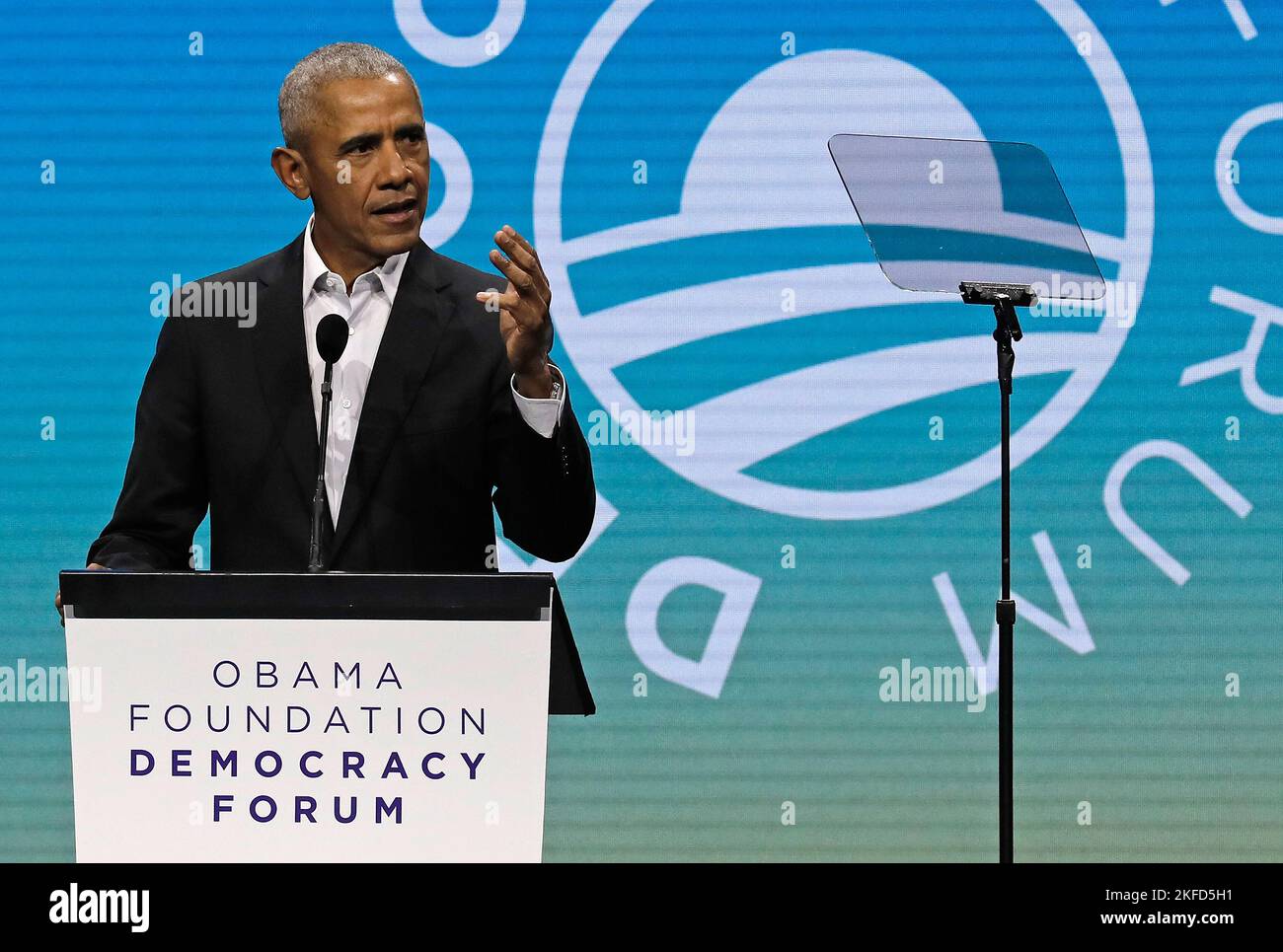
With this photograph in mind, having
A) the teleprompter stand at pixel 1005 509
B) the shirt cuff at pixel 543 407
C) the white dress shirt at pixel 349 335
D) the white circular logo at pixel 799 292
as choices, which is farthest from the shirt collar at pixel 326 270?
the white circular logo at pixel 799 292

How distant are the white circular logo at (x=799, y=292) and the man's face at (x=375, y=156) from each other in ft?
4.10

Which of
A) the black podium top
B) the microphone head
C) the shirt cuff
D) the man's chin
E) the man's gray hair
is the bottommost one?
the black podium top

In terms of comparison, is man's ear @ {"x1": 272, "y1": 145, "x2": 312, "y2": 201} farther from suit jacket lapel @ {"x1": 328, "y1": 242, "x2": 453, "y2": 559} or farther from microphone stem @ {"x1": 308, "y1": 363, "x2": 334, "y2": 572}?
microphone stem @ {"x1": 308, "y1": 363, "x2": 334, "y2": 572}

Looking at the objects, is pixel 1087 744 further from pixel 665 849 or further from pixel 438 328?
pixel 438 328

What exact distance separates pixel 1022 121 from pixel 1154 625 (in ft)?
4.17

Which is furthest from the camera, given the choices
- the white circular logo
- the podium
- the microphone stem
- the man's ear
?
the white circular logo

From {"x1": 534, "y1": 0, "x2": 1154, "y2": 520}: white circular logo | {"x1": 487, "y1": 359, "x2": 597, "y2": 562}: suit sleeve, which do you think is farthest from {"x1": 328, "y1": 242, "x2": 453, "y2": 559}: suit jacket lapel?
{"x1": 534, "y1": 0, "x2": 1154, "y2": 520}: white circular logo

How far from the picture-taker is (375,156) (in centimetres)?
239

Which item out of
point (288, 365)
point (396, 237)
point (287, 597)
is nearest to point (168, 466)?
point (288, 365)

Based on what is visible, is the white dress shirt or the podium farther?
the white dress shirt

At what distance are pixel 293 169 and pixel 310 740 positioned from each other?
1.15m

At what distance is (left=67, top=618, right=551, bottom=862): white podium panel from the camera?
1705 millimetres

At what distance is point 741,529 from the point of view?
366 cm

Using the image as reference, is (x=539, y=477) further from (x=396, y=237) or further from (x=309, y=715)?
(x=309, y=715)
